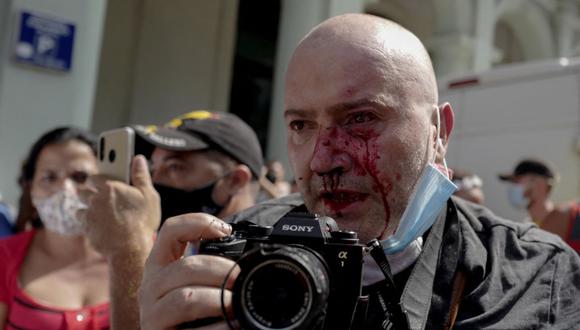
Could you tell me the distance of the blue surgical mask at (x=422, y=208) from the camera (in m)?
1.52

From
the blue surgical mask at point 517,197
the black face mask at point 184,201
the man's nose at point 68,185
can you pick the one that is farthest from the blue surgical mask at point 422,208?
the blue surgical mask at point 517,197

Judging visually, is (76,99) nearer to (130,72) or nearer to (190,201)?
(190,201)

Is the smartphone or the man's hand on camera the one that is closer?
the man's hand on camera

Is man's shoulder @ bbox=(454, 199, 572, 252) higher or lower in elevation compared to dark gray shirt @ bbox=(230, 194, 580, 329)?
higher

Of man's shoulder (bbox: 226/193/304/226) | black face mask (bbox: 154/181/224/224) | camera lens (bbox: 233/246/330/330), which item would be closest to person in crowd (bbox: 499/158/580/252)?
black face mask (bbox: 154/181/224/224)

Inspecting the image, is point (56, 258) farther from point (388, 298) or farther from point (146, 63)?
point (146, 63)

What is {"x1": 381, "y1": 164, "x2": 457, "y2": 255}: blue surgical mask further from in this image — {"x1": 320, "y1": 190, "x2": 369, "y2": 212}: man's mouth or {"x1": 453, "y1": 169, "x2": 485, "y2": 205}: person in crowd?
{"x1": 453, "y1": 169, "x2": 485, "y2": 205}: person in crowd

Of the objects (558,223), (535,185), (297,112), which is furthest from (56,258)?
(535,185)

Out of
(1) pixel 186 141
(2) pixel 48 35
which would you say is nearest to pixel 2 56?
(2) pixel 48 35

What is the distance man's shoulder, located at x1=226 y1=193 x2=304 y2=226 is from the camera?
1.86 metres

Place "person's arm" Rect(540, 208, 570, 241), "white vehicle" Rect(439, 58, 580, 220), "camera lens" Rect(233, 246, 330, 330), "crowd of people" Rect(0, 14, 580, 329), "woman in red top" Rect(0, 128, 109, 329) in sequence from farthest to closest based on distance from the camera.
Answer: "white vehicle" Rect(439, 58, 580, 220) → "person's arm" Rect(540, 208, 570, 241) → "woman in red top" Rect(0, 128, 109, 329) → "crowd of people" Rect(0, 14, 580, 329) → "camera lens" Rect(233, 246, 330, 330)

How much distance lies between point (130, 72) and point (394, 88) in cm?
813

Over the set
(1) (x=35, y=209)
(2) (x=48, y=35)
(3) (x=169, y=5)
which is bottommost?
(1) (x=35, y=209)

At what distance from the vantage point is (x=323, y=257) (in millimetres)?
1224
